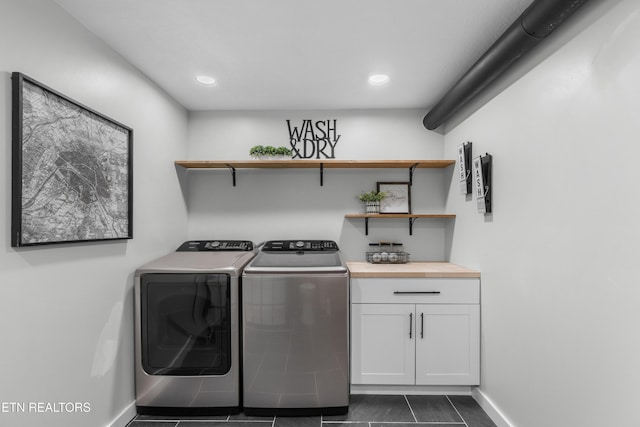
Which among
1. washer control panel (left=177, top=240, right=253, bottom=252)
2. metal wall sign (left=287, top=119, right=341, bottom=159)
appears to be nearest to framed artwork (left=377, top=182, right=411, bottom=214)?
metal wall sign (left=287, top=119, right=341, bottom=159)

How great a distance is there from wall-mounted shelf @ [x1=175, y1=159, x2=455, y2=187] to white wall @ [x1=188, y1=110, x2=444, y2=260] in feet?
0.43

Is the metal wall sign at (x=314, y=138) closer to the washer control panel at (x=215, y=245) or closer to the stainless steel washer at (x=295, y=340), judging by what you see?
the washer control panel at (x=215, y=245)

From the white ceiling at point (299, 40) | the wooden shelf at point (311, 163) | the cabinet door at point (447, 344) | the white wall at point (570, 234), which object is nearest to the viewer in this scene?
the white wall at point (570, 234)

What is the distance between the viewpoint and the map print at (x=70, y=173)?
1316 millimetres

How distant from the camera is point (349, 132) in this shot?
295 centimetres

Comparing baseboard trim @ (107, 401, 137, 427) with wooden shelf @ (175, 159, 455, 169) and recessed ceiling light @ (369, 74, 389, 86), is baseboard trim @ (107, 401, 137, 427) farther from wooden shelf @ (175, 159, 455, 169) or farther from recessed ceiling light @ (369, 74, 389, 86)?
recessed ceiling light @ (369, 74, 389, 86)

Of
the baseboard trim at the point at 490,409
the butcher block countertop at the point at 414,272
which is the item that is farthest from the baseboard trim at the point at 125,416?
the baseboard trim at the point at 490,409

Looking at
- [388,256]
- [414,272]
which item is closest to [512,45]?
[414,272]

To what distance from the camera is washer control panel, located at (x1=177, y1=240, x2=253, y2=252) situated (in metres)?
2.68

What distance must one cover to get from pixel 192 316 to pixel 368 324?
1.21m

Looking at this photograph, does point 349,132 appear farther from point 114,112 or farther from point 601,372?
point 601,372

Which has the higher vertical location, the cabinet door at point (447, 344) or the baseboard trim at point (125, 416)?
the cabinet door at point (447, 344)

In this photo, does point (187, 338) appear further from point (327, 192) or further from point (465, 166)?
point (465, 166)

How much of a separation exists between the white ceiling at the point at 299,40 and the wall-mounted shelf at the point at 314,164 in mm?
548
